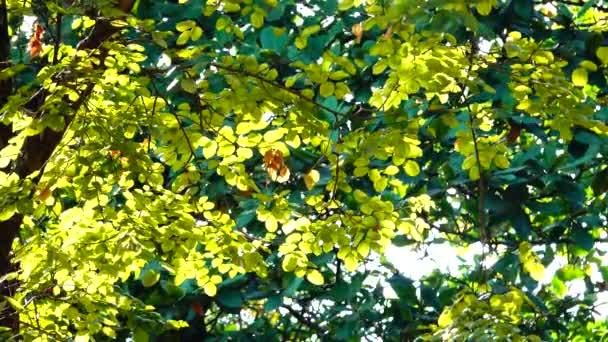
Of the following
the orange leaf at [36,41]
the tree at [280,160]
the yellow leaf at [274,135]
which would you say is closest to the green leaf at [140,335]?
the tree at [280,160]

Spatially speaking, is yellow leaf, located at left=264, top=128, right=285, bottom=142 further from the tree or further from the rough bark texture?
the rough bark texture

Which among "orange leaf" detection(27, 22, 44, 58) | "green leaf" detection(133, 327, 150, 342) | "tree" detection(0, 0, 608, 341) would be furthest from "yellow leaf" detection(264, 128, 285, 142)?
"orange leaf" detection(27, 22, 44, 58)

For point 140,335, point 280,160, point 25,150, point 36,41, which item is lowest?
point 140,335

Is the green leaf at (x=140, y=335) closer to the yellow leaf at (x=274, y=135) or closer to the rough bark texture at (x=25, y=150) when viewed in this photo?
the rough bark texture at (x=25, y=150)

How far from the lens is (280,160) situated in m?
4.82

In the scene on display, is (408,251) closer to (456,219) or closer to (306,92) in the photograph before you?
(456,219)

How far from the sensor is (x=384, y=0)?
3.99m

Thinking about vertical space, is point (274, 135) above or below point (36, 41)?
below

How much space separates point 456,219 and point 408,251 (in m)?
0.58

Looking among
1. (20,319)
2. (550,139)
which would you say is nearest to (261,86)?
(20,319)

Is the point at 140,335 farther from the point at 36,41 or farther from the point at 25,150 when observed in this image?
the point at 36,41

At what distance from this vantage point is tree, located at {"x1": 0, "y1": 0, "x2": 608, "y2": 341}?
15.0 ft

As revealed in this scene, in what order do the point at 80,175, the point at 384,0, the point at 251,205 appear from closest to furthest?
the point at 384,0
the point at 80,175
the point at 251,205

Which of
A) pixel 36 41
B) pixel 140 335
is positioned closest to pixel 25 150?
pixel 36 41
